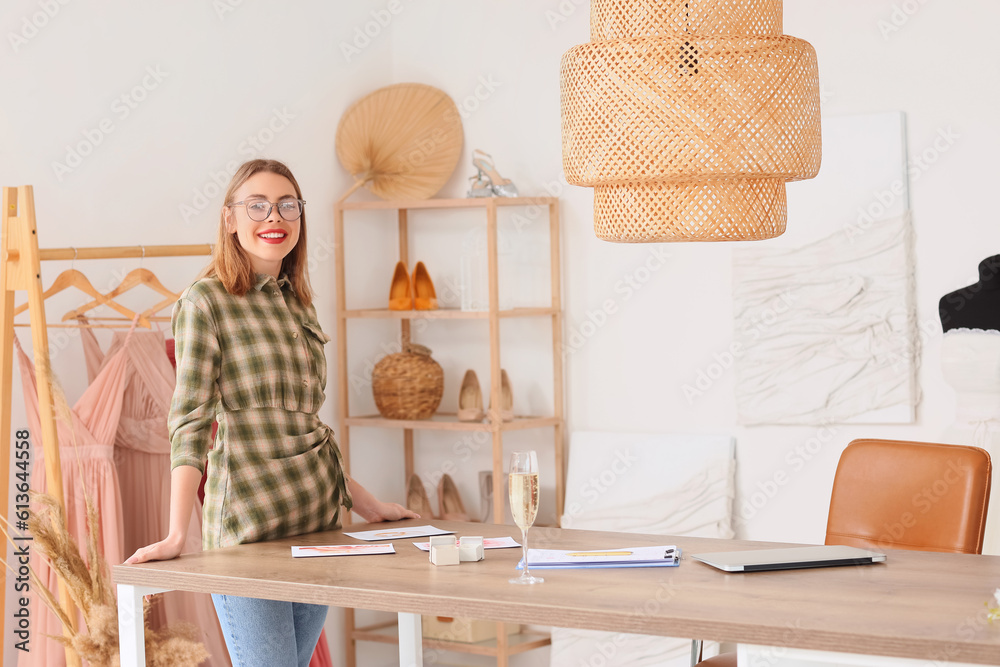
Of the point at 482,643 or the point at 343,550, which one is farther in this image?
the point at 482,643

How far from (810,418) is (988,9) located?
4.50 feet

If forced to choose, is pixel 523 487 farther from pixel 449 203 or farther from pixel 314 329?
pixel 449 203

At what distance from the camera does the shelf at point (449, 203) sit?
3.97 meters

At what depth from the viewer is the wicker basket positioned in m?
4.14

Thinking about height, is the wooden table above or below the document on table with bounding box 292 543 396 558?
below

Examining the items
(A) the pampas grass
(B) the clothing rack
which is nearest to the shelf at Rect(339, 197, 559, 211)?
(B) the clothing rack

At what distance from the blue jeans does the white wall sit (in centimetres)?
128

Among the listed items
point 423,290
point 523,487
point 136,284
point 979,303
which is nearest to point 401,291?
point 423,290

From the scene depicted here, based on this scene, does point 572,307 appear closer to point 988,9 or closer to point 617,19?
point 988,9

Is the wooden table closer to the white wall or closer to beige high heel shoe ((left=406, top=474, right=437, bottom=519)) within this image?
the white wall

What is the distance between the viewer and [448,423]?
4.08 metres

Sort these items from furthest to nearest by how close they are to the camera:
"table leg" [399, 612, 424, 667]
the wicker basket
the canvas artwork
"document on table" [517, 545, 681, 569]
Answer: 1. the wicker basket
2. the canvas artwork
3. "table leg" [399, 612, 424, 667]
4. "document on table" [517, 545, 681, 569]

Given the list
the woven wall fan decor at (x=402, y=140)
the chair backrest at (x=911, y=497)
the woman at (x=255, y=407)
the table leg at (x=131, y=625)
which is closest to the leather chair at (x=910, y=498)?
the chair backrest at (x=911, y=497)

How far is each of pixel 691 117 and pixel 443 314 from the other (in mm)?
2338
